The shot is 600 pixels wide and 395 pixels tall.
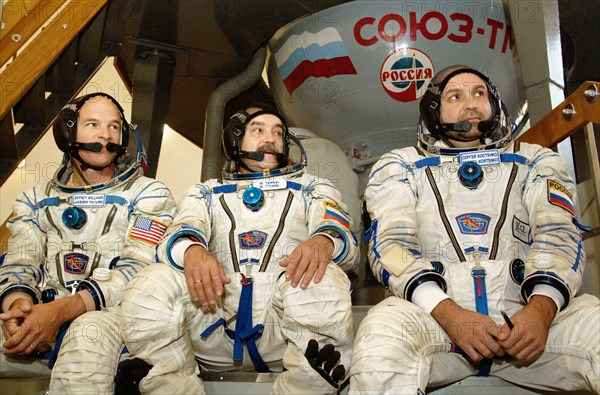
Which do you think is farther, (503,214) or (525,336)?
(503,214)

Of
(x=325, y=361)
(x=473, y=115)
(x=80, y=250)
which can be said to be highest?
(x=473, y=115)

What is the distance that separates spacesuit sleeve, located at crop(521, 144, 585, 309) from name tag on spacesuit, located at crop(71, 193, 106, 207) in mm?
1235

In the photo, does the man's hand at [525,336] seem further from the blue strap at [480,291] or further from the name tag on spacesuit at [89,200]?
the name tag on spacesuit at [89,200]

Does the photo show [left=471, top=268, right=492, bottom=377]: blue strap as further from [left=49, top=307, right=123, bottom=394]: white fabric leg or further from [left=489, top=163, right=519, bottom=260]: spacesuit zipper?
[left=49, top=307, right=123, bottom=394]: white fabric leg

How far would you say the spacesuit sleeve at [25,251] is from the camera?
6.29 ft

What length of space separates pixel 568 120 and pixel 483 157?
518 mm

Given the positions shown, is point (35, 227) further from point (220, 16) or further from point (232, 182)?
point (220, 16)

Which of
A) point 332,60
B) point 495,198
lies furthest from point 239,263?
point 332,60

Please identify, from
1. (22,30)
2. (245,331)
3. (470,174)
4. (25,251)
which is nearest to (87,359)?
(245,331)

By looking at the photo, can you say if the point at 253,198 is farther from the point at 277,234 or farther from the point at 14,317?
the point at 14,317

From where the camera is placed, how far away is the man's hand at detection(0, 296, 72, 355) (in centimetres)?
176

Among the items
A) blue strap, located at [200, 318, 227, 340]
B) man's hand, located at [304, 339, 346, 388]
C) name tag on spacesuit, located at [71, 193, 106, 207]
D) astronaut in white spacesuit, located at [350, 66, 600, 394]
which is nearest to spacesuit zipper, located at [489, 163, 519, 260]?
astronaut in white spacesuit, located at [350, 66, 600, 394]

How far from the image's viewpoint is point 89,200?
7.00 feet

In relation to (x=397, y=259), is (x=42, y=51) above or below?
above
